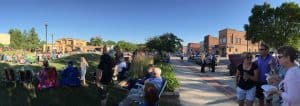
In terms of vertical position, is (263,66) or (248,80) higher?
(263,66)

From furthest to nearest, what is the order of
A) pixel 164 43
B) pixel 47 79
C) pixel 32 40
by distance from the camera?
pixel 32 40, pixel 164 43, pixel 47 79

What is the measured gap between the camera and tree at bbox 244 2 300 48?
49.3 m

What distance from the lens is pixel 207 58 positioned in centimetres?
3000

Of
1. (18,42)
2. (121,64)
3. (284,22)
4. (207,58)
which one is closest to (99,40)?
(18,42)

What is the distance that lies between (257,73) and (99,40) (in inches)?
5787

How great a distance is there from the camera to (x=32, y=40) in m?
138

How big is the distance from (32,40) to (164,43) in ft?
345

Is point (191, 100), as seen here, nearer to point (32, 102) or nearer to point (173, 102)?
point (173, 102)

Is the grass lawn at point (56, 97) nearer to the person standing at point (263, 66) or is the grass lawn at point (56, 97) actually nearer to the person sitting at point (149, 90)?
the person sitting at point (149, 90)

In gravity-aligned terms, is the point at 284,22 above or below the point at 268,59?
above

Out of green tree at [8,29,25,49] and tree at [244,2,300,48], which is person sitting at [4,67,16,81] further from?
green tree at [8,29,25,49]

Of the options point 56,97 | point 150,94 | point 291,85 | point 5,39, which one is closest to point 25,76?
point 56,97

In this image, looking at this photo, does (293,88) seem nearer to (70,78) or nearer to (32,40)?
(70,78)

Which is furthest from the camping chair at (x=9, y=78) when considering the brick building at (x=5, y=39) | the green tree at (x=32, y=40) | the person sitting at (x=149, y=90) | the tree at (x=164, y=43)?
the brick building at (x=5, y=39)
